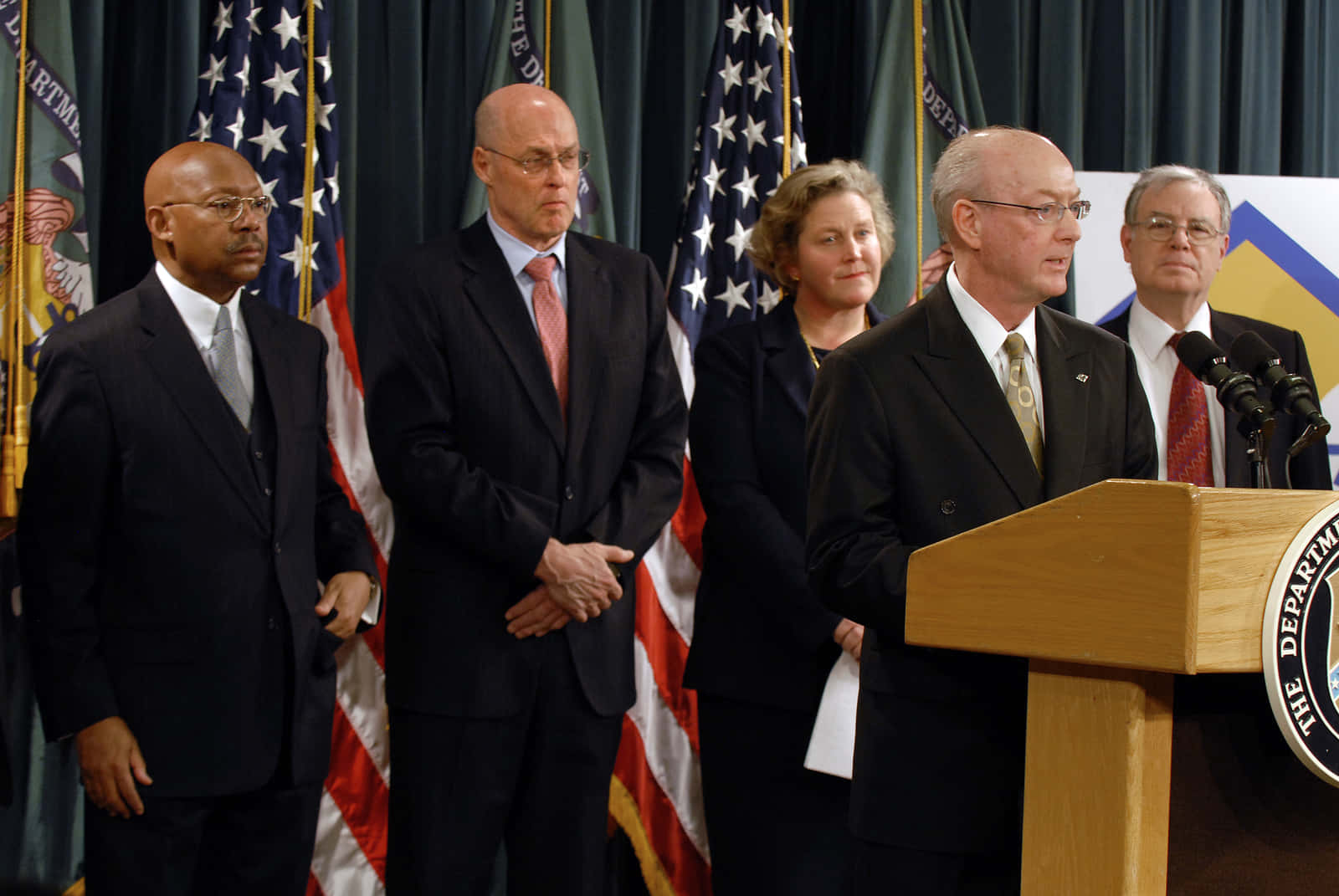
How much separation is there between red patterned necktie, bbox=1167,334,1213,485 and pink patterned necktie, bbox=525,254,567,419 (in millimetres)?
1264

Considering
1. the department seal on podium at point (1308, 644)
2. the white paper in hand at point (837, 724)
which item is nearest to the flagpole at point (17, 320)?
the white paper in hand at point (837, 724)

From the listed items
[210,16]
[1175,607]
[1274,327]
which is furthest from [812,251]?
[1175,607]

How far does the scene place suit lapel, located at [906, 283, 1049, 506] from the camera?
1737 millimetres

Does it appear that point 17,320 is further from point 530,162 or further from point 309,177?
point 530,162

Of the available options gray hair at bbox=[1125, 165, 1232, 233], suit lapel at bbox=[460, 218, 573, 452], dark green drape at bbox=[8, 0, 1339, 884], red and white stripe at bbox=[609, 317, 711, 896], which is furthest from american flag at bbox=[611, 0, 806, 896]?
gray hair at bbox=[1125, 165, 1232, 233]

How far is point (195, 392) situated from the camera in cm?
235

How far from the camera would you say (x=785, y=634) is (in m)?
2.64

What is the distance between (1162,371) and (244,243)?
192 cm

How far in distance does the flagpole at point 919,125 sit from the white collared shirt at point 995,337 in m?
1.58

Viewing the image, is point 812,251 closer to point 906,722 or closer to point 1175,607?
point 906,722

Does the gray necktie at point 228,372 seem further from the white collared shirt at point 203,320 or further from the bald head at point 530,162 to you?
the bald head at point 530,162

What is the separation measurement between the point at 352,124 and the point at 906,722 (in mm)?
2242

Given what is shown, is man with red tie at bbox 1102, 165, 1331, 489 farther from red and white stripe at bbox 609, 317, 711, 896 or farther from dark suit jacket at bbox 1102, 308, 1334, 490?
red and white stripe at bbox 609, 317, 711, 896

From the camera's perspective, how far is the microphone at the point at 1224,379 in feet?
5.30
